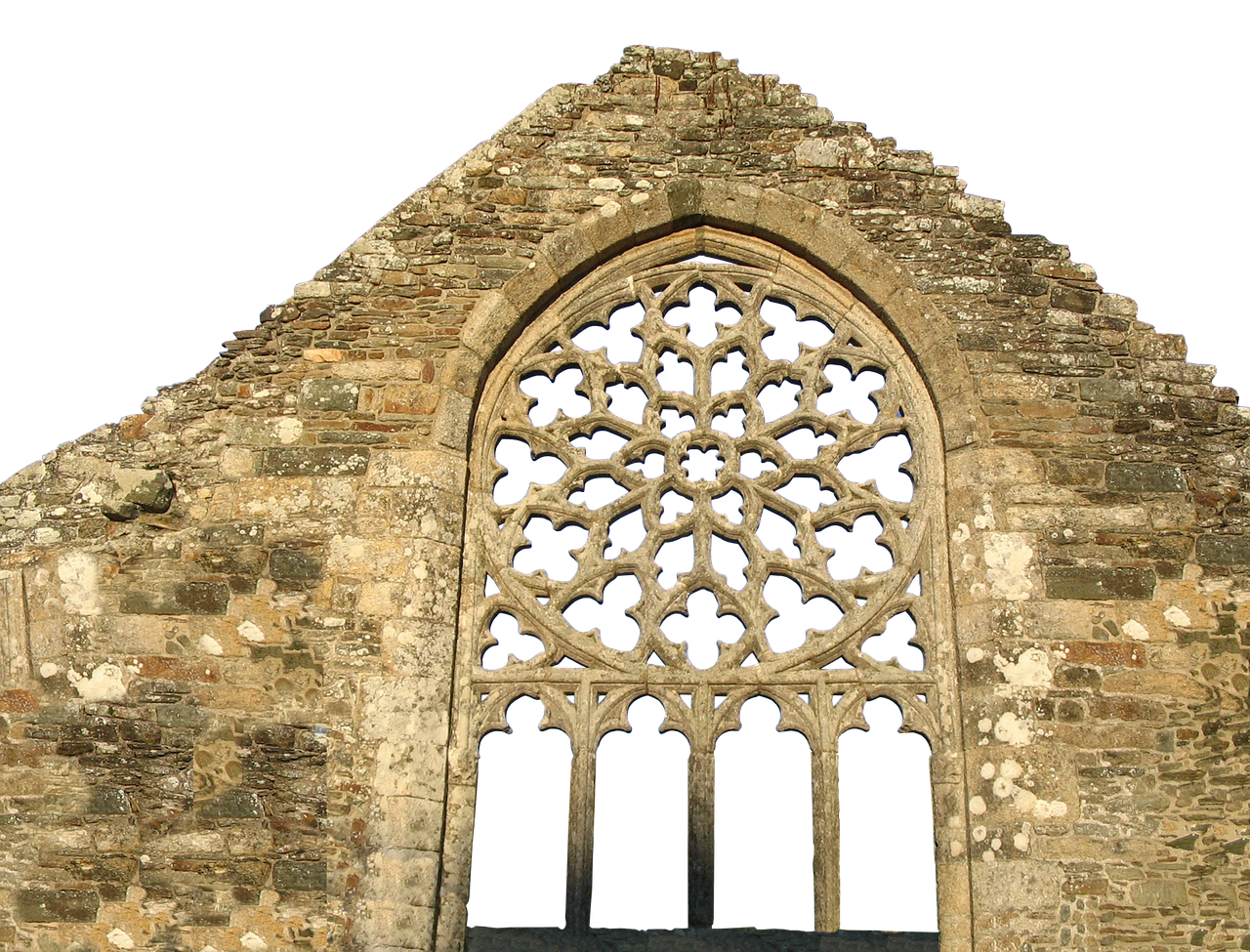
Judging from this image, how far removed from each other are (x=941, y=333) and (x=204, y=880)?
4650 mm

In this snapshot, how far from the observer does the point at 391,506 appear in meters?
7.30

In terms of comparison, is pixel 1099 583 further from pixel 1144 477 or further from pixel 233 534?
pixel 233 534

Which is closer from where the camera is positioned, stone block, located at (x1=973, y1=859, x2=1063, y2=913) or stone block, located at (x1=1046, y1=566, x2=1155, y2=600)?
stone block, located at (x1=973, y1=859, x2=1063, y2=913)

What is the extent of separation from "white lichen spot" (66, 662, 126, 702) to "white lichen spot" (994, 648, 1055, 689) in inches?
169

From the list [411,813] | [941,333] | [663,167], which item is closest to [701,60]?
[663,167]

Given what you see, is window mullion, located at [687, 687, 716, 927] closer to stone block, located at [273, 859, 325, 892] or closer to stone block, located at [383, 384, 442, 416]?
stone block, located at [273, 859, 325, 892]

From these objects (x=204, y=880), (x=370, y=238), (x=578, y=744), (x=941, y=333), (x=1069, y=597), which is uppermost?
(x=370, y=238)

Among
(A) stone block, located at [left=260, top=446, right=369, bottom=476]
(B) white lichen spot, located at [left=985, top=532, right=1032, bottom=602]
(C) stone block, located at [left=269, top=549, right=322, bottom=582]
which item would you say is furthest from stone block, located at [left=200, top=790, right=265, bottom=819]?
(B) white lichen spot, located at [left=985, top=532, right=1032, bottom=602]

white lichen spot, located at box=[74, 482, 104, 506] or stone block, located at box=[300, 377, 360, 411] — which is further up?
stone block, located at box=[300, 377, 360, 411]

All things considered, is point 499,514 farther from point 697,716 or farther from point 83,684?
point 83,684

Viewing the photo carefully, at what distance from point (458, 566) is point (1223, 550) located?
3894mm

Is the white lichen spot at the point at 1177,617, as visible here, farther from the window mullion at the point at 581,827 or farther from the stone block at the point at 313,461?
the stone block at the point at 313,461

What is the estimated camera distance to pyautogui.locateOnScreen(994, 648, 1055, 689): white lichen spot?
6938 millimetres

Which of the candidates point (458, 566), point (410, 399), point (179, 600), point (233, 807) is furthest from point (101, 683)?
point (410, 399)
